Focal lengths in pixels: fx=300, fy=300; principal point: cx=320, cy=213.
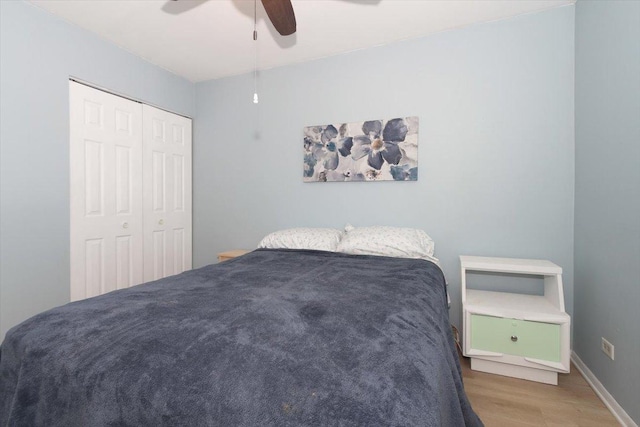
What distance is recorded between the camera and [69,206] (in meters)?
2.36

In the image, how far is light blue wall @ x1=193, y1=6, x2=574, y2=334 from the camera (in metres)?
2.22

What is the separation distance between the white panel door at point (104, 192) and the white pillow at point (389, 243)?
2.00 m

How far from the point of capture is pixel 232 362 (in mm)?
774

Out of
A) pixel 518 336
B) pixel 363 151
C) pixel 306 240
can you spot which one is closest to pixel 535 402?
pixel 518 336

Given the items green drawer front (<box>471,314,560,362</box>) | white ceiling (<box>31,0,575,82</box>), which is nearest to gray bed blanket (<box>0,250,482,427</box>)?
green drawer front (<box>471,314,560,362</box>)

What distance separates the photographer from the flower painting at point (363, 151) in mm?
2582

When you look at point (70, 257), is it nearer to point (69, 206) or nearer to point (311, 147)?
point (69, 206)

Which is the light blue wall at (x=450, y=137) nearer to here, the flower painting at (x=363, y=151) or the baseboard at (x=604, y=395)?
the flower painting at (x=363, y=151)

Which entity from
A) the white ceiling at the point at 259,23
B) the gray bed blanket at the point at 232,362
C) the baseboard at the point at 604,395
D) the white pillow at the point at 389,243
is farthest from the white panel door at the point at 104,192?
the baseboard at the point at 604,395

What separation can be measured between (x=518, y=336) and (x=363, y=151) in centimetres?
179

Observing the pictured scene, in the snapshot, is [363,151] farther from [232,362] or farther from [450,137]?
[232,362]

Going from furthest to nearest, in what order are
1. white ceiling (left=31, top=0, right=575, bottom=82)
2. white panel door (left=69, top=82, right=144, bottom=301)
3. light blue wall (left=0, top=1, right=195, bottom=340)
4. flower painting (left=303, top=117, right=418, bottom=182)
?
flower painting (left=303, top=117, right=418, bottom=182) → white panel door (left=69, top=82, right=144, bottom=301) → white ceiling (left=31, top=0, right=575, bottom=82) → light blue wall (left=0, top=1, right=195, bottom=340)

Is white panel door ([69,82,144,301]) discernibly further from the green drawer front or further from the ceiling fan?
the green drawer front

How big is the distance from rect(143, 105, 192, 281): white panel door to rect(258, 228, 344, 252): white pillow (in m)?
1.23
